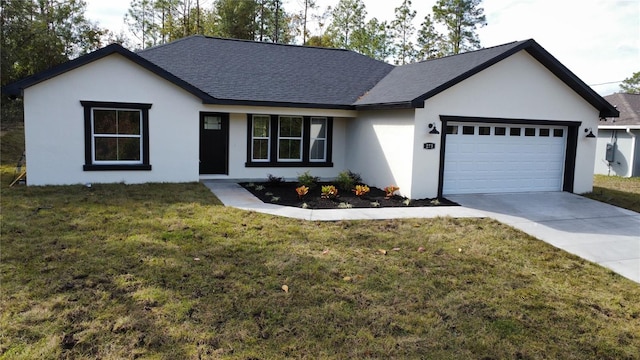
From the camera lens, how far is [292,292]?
5555mm

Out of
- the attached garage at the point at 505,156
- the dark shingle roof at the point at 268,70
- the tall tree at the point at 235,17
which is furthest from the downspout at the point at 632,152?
the tall tree at the point at 235,17

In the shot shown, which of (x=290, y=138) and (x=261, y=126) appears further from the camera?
(x=290, y=138)

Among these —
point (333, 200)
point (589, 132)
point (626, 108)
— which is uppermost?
point (626, 108)

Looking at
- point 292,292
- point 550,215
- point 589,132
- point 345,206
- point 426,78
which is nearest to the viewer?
point 292,292

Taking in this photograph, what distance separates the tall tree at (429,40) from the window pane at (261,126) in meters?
25.6

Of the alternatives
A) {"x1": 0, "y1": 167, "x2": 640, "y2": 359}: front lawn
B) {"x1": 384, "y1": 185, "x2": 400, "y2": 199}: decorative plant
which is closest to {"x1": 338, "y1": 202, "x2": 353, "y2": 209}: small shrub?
{"x1": 384, "y1": 185, "x2": 400, "y2": 199}: decorative plant

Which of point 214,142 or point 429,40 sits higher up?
point 429,40

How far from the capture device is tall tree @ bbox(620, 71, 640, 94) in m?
44.3

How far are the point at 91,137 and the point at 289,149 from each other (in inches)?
228

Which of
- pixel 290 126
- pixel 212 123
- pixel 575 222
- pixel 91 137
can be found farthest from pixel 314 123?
pixel 575 222

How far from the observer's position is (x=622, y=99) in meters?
22.8

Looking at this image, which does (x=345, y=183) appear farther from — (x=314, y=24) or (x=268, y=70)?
(x=314, y=24)

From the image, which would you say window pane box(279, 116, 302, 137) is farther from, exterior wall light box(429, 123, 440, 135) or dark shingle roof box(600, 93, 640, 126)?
dark shingle roof box(600, 93, 640, 126)

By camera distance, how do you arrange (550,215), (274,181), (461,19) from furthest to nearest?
(461,19) → (274,181) → (550,215)
